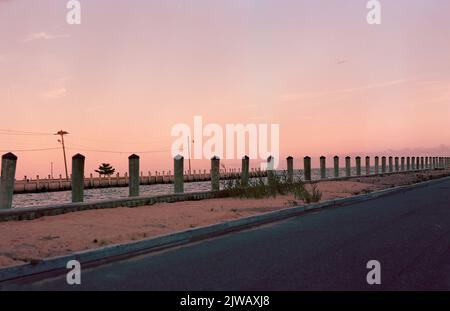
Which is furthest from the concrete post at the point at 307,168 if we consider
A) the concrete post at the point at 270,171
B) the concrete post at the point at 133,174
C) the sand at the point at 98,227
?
the concrete post at the point at 133,174

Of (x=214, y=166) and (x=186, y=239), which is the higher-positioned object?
(x=214, y=166)

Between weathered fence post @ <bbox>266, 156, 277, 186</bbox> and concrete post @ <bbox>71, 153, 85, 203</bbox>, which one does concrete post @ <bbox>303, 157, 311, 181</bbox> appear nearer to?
weathered fence post @ <bbox>266, 156, 277, 186</bbox>

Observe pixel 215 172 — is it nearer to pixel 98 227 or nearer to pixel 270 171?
pixel 270 171

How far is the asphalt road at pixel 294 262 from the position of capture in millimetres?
6430

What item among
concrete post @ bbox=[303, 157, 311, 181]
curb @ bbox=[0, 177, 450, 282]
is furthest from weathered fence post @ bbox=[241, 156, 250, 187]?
concrete post @ bbox=[303, 157, 311, 181]

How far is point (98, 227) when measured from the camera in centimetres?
1113

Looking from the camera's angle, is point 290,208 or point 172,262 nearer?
point 172,262

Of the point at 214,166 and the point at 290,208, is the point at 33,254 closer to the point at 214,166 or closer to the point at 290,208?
the point at 290,208

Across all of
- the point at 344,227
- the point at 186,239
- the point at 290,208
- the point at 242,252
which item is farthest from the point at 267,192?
the point at 242,252
